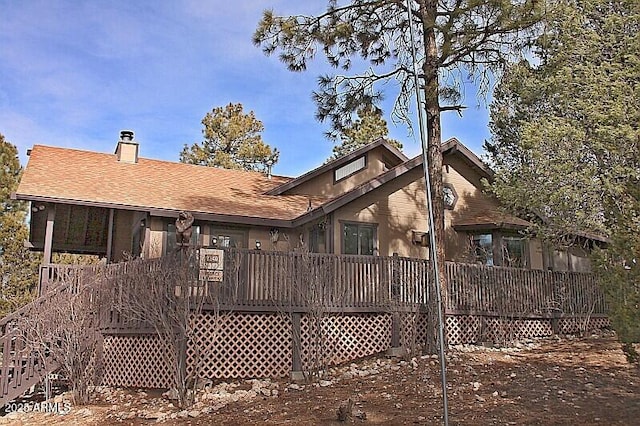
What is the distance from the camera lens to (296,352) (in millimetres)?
10555

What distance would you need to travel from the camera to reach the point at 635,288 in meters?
6.45

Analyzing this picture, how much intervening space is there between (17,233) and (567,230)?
20.3 metres

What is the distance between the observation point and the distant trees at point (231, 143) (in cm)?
3379

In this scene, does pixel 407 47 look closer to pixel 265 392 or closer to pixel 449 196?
pixel 449 196

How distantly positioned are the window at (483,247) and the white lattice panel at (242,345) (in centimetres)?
690

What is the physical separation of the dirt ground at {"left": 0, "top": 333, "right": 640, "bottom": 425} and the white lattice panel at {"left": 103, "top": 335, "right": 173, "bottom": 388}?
1.10ft

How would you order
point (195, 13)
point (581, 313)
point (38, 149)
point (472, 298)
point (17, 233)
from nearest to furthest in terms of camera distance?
1. point (472, 298)
2. point (581, 313)
3. point (195, 13)
4. point (38, 149)
5. point (17, 233)

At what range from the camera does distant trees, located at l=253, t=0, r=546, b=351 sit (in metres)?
10.9

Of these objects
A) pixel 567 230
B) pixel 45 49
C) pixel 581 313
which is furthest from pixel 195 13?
pixel 581 313

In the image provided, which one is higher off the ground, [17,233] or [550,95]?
[550,95]

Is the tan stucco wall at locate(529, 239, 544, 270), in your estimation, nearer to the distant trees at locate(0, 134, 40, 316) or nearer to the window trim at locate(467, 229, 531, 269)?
the window trim at locate(467, 229, 531, 269)

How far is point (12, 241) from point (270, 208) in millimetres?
13847

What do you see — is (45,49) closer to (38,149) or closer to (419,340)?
(38,149)

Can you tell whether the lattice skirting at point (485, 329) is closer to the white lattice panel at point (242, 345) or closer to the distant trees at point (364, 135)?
the white lattice panel at point (242, 345)
